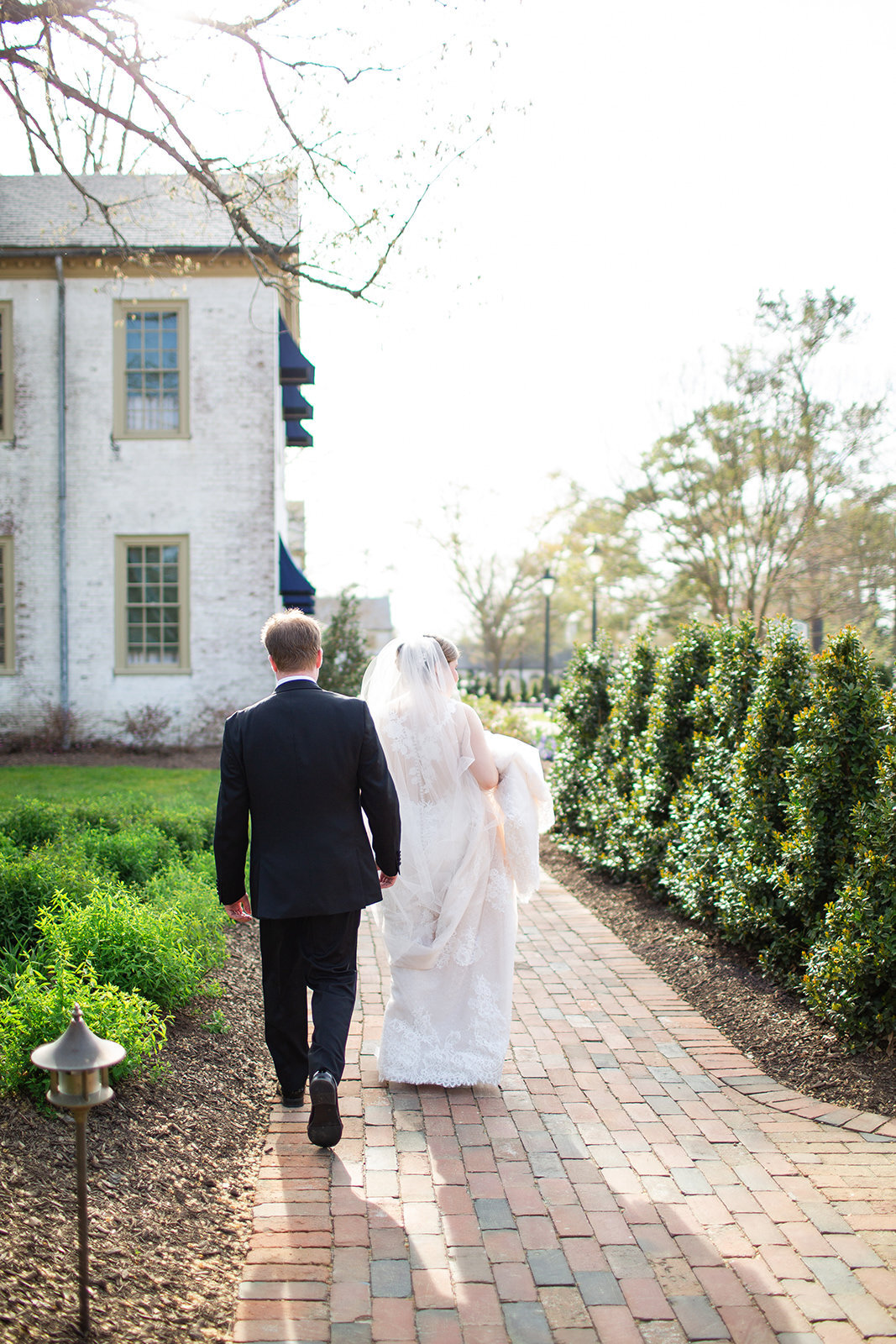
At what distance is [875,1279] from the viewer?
9.28ft

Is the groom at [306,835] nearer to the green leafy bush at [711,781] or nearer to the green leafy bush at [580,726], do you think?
the green leafy bush at [711,781]

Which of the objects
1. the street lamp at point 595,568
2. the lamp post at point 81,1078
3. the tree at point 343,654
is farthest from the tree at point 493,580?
the lamp post at point 81,1078

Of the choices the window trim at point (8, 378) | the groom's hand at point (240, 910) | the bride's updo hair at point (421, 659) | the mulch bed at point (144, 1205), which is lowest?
the mulch bed at point (144, 1205)

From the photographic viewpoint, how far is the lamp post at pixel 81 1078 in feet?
7.74

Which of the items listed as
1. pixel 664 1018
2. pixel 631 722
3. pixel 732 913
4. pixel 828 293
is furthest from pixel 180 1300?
pixel 828 293

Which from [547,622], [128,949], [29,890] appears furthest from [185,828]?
[547,622]

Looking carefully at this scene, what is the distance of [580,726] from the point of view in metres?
9.83

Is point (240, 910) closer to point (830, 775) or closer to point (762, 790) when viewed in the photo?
point (830, 775)

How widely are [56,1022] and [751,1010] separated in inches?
131

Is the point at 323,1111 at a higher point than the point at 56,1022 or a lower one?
lower

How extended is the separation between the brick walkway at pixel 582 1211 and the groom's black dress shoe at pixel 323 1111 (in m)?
0.09

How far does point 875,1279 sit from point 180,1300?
6.38 feet

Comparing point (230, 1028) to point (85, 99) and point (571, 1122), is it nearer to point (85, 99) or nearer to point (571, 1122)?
point (571, 1122)

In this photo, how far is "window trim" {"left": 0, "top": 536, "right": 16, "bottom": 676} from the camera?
16.1 m
